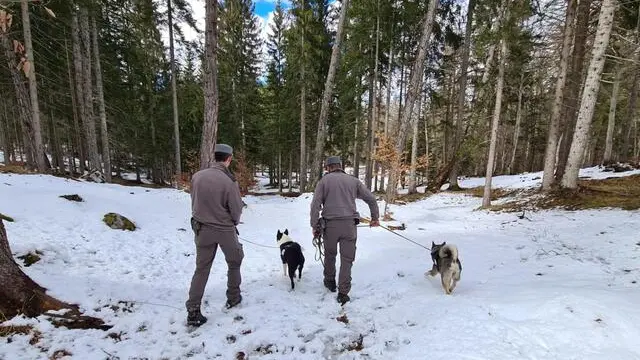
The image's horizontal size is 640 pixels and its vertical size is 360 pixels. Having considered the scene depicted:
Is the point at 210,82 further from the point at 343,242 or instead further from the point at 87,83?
the point at 87,83

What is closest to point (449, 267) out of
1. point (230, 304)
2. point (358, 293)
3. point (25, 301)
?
point (358, 293)

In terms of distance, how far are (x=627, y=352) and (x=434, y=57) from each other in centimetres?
2163

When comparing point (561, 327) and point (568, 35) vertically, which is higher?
point (568, 35)

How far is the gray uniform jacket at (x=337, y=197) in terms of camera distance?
5215mm

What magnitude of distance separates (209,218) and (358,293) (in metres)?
2.78

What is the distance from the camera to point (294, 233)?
10.6 m

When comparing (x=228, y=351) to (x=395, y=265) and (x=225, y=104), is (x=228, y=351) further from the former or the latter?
(x=225, y=104)

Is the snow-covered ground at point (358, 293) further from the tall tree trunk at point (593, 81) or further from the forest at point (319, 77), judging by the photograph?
the forest at point (319, 77)

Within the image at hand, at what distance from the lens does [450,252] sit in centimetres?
509

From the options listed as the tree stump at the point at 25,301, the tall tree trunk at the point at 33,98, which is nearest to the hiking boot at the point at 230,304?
the tree stump at the point at 25,301

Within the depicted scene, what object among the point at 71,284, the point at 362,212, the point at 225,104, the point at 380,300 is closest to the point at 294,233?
the point at 362,212

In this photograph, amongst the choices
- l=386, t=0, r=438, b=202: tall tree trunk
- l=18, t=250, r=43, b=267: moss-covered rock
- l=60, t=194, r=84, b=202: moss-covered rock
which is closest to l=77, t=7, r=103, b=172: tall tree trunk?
l=60, t=194, r=84, b=202: moss-covered rock

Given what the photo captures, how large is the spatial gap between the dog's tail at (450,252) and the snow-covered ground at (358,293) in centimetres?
57

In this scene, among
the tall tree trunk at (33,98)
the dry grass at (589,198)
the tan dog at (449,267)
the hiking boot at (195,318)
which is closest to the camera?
the hiking boot at (195,318)
